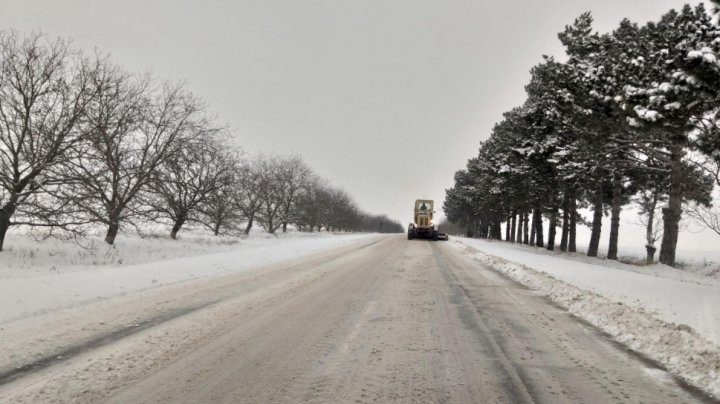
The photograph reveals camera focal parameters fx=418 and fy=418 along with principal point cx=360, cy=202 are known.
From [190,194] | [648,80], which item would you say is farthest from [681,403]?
[190,194]

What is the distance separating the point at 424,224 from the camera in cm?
3844

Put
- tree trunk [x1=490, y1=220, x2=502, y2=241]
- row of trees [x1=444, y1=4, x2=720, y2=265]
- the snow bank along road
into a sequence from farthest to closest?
tree trunk [x1=490, y1=220, x2=502, y2=241], row of trees [x1=444, y1=4, x2=720, y2=265], the snow bank along road

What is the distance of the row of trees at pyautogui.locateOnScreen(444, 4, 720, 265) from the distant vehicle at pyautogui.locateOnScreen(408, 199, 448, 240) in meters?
6.88

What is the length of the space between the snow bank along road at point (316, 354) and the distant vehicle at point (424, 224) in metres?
30.3

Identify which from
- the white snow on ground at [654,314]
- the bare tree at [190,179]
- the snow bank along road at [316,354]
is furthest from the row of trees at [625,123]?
the bare tree at [190,179]

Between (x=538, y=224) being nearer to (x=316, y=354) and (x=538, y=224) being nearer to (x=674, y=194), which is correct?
(x=674, y=194)

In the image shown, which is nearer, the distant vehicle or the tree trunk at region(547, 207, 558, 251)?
the tree trunk at region(547, 207, 558, 251)

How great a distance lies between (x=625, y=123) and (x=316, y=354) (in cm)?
1250

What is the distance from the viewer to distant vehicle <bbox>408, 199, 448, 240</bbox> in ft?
123

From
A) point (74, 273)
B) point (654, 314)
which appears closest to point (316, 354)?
point (654, 314)

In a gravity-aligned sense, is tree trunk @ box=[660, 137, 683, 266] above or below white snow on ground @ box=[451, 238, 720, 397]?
above

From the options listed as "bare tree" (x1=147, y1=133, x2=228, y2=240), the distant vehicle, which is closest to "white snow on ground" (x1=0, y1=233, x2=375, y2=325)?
"bare tree" (x1=147, y1=133, x2=228, y2=240)

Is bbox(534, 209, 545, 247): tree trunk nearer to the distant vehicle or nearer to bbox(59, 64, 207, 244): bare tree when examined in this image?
the distant vehicle

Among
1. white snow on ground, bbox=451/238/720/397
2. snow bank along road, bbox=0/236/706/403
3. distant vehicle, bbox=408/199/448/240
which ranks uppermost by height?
distant vehicle, bbox=408/199/448/240
